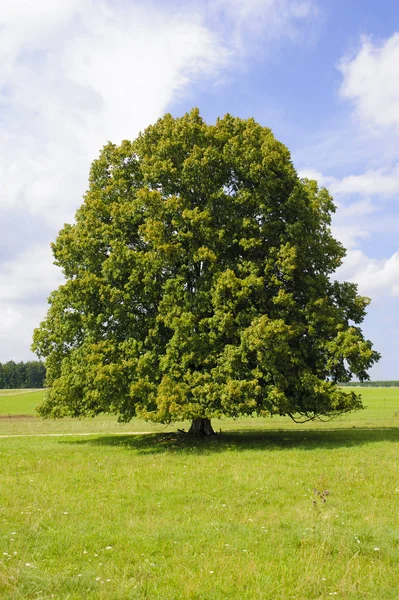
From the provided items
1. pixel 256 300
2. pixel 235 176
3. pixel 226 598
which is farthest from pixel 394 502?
pixel 235 176

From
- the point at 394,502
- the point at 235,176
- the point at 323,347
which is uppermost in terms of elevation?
the point at 235,176

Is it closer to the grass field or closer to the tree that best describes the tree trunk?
the tree

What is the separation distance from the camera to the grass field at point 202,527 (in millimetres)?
8078

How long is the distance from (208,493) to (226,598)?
767cm

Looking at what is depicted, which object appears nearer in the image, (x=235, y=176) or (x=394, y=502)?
(x=394, y=502)

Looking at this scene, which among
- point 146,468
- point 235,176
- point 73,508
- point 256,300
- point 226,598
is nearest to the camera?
point 226,598

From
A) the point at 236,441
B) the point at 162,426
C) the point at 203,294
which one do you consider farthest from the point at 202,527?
the point at 162,426

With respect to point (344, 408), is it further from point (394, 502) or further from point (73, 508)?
point (73, 508)

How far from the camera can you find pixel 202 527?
11188mm

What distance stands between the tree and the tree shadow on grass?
171 cm

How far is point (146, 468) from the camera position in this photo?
65.3 ft

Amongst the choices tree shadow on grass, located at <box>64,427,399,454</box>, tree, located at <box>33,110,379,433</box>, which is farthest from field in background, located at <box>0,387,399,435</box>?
tree, located at <box>33,110,379,433</box>

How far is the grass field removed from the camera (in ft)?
26.5

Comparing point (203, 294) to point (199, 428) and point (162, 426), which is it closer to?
point (199, 428)
